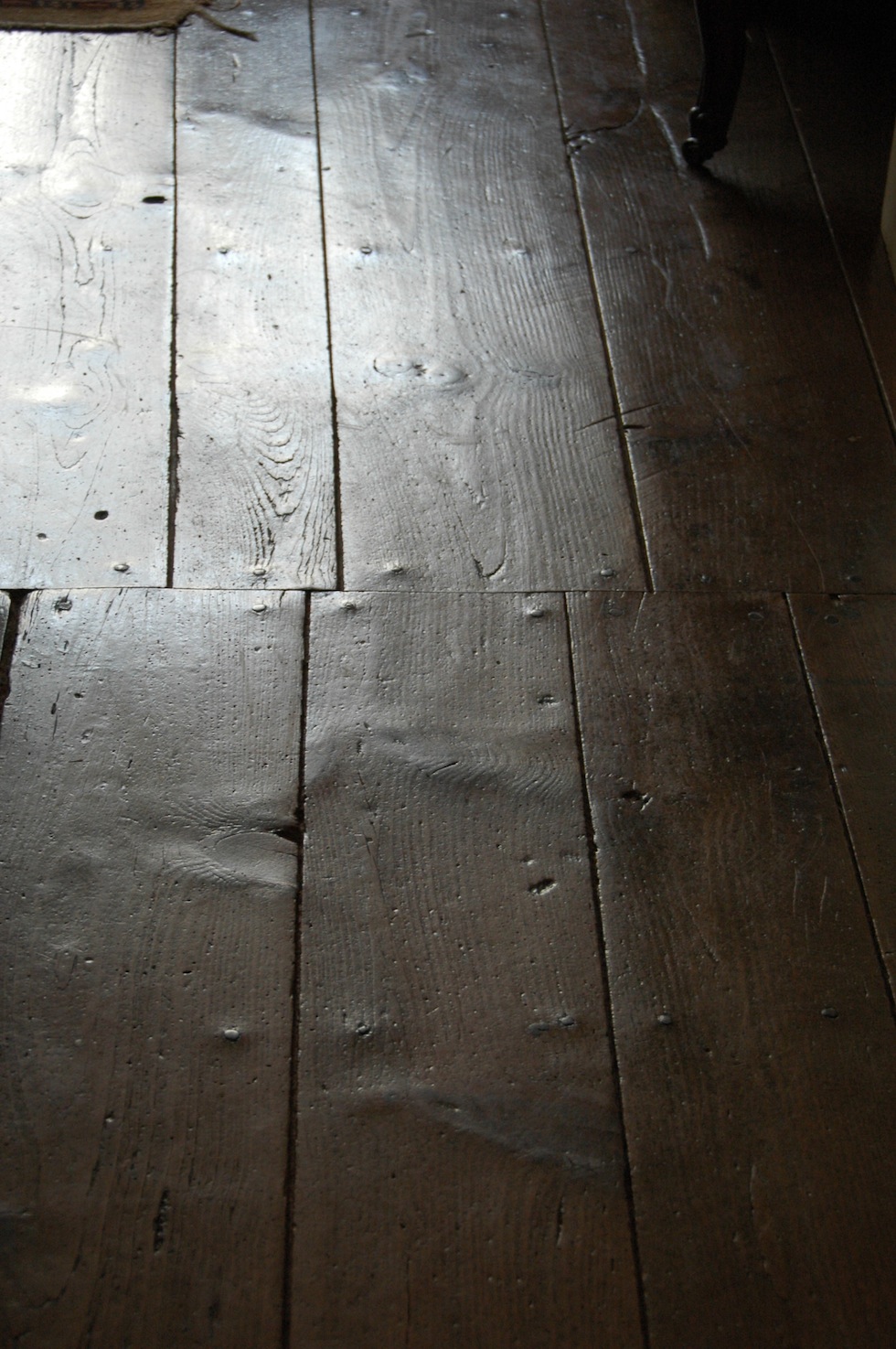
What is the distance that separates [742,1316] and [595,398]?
857 mm

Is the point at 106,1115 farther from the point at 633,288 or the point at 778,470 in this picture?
the point at 633,288

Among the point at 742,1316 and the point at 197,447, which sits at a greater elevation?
the point at 197,447

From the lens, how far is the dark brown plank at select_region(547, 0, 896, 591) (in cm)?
117

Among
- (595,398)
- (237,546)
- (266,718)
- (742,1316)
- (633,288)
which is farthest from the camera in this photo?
(633,288)

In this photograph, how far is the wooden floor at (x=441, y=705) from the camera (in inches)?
31.4

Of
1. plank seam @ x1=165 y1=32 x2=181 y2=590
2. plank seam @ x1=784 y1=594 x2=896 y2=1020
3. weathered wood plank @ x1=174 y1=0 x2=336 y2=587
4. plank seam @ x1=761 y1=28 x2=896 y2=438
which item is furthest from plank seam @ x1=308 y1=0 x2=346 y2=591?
plank seam @ x1=761 y1=28 x2=896 y2=438

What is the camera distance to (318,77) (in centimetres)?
160

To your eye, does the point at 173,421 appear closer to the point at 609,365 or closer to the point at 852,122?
the point at 609,365

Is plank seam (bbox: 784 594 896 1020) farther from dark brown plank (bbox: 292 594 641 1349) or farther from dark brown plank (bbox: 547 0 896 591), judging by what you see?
dark brown plank (bbox: 292 594 641 1349)

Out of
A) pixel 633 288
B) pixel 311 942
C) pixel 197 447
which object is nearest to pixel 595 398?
pixel 633 288

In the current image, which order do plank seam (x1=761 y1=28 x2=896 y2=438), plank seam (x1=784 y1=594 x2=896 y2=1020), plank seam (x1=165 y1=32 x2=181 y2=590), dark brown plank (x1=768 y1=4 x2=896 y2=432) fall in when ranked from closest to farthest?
plank seam (x1=784 y1=594 x2=896 y2=1020)
plank seam (x1=165 y1=32 x2=181 y2=590)
plank seam (x1=761 y1=28 x2=896 y2=438)
dark brown plank (x1=768 y1=4 x2=896 y2=432)

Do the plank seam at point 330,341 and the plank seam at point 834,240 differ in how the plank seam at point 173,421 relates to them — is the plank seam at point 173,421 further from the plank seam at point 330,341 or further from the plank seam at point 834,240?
the plank seam at point 834,240

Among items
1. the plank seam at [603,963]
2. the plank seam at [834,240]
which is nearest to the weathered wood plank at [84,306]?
the plank seam at [603,963]

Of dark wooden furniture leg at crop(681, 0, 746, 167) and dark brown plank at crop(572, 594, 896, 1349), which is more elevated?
dark wooden furniture leg at crop(681, 0, 746, 167)
